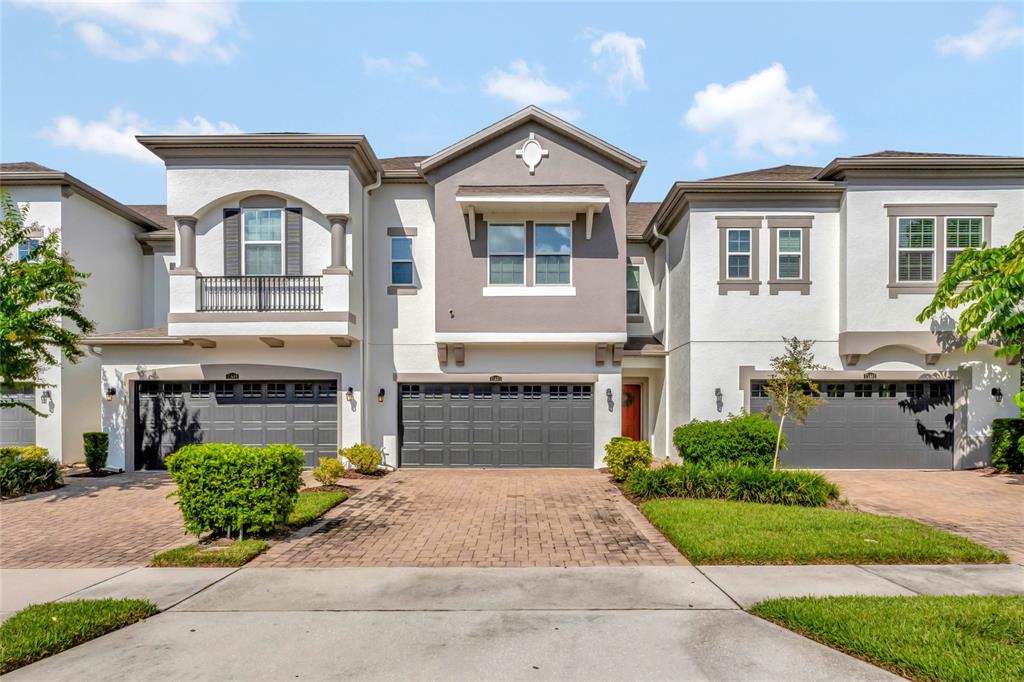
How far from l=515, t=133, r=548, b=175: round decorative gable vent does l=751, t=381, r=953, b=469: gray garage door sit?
8045 mm

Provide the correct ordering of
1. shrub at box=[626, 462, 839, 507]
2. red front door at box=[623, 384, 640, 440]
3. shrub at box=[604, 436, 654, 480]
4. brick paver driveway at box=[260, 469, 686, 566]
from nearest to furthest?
1. brick paver driveway at box=[260, 469, 686, 566]
2. shrub at box=[626, 462, 839, 507]
3. shrub at box=[604, 436, 654, 480]
4. red front door at box=[623, 384, 640, 440]

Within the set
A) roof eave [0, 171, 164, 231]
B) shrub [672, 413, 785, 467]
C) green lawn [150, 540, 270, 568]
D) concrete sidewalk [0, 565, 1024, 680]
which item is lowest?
green lawn [150, 540, 270, 568]

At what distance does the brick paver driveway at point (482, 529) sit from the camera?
6719 mm

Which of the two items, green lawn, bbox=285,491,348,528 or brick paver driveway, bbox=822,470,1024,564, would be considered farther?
green lawn, bbox=285,491,348,528

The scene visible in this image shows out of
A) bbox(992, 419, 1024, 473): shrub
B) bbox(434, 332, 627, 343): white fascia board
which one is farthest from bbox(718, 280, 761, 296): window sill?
bbox(992, 419, 1024, 473): shrub

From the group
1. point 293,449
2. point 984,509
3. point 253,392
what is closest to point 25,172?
point 253,392

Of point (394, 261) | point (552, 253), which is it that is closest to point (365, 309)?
point (394, 261)

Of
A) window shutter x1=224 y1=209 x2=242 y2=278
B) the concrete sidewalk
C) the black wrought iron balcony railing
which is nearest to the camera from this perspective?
the concrete sidewalk

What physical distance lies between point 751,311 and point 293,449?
36.7 ft

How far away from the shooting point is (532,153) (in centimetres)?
1358

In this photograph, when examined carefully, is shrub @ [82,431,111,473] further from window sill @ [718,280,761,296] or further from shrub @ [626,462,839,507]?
window sill @ [718,280,761,296]

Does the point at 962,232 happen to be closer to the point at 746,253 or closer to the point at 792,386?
the point at 746,253

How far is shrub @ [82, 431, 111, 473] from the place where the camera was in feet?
42.8

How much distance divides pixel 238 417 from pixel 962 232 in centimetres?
1830
